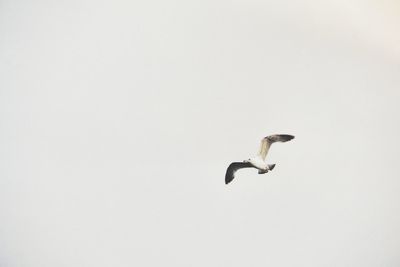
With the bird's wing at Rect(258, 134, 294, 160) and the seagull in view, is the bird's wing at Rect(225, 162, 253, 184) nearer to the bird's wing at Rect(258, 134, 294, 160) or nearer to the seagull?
the seagull

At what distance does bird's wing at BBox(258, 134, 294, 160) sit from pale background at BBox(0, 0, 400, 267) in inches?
5.1

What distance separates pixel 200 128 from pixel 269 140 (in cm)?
64

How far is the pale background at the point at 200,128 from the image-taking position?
13.6 ft

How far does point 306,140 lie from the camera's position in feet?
14.4

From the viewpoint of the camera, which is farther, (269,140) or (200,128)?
(200,128)

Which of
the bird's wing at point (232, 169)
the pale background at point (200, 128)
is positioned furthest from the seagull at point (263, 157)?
the pale background at point (200, 128)

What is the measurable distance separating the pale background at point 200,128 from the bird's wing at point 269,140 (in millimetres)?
129

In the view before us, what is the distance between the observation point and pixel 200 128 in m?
4.29

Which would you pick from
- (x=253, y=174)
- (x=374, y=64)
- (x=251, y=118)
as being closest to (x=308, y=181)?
(x=253, y=174)

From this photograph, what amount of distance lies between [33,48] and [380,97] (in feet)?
10.5

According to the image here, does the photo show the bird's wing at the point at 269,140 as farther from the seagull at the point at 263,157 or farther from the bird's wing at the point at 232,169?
the bird's wing at the point at 232,169

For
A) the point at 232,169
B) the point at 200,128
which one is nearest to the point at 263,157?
the point at 232,169

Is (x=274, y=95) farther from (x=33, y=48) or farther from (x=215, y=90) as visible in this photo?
(x=33, y=48)

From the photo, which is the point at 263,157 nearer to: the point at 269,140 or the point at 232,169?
the point at 269,140
